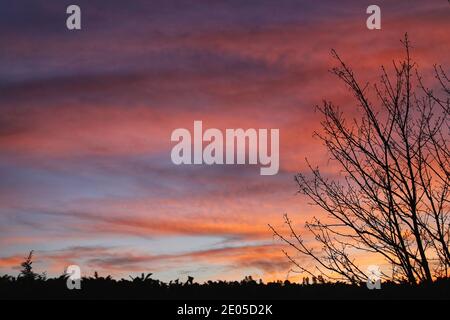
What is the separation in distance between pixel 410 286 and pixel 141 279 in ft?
10.4

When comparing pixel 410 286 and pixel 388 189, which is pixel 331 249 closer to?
pixel 388 189

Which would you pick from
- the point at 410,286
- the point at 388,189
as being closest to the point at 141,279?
the point at 410,286

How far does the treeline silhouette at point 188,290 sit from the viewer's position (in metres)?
6.58

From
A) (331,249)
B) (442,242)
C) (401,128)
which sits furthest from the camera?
(331,249)

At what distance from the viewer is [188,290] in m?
6.95

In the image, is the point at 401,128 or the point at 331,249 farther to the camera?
the point at 331,249

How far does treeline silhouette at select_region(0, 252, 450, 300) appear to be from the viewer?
259 inches

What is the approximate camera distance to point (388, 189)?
1033 centimetres
